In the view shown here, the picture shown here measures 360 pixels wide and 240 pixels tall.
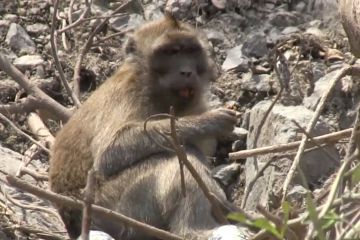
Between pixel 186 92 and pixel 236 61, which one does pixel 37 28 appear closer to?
pixel 236 61

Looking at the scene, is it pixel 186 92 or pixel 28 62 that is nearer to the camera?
pixel 186 92

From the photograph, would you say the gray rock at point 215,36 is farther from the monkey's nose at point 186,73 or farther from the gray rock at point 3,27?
the monkey's nose at point 186,73

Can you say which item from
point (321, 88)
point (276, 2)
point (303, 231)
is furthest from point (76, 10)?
point (303, 231)

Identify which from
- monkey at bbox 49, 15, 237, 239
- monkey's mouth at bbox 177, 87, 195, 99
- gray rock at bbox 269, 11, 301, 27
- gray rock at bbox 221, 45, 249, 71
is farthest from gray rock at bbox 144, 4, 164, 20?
monkey's mouth at bbox 177, 87, 195, 99

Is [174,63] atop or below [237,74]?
atop

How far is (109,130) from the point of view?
8469 mm

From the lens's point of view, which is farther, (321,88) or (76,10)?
(76,10)

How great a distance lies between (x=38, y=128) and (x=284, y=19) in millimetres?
2558

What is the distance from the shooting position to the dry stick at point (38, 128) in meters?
9.81

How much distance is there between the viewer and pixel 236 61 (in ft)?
34.6

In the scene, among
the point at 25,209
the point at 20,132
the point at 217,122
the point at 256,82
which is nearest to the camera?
the point at 217,122

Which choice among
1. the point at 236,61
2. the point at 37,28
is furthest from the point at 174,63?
the point at 37,28

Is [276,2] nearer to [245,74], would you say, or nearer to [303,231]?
[245,74]

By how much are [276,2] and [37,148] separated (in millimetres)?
2983
